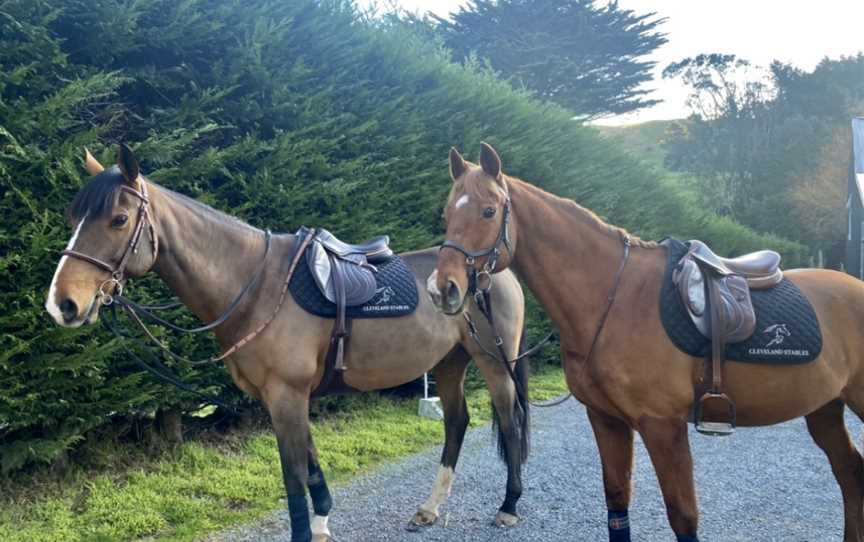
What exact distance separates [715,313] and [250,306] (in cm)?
217

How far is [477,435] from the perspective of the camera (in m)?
5.91

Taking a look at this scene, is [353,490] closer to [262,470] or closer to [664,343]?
[262,470]

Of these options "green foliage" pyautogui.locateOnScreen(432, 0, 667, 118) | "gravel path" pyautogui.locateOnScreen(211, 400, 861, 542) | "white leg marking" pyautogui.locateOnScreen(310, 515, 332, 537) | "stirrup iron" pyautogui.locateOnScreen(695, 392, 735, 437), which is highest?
"green foliage" pyautogui.locateOnScreen(432, 0, 667, 118)

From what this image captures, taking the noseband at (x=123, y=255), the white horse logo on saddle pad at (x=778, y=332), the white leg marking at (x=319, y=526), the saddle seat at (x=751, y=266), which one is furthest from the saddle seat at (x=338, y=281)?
the white horse logo on saddle pad at (x=778, y=332)

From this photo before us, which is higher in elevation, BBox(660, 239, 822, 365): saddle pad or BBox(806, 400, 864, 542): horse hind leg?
BBox(660, 239, 822, 365): saddle pad

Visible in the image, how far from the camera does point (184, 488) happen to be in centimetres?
415

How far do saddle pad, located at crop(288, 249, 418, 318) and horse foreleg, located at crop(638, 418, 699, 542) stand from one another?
166cm

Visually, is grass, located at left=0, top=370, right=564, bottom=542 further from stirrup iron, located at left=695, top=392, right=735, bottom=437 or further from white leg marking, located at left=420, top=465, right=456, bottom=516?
stirrup iron, located at left=695, top=392, right=735, bottom=437

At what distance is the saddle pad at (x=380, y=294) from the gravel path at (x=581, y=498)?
1414mm

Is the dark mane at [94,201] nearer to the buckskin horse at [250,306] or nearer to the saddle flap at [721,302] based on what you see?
the buckskin horse at [250,306]

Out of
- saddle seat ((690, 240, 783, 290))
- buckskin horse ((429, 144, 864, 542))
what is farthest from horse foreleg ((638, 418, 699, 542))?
saddle seat ((690, 240, 783, 290))

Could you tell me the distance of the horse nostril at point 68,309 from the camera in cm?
236

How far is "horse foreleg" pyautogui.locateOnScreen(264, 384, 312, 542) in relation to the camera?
2855 mm

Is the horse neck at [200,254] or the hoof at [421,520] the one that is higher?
the horse neck at [200,254]
